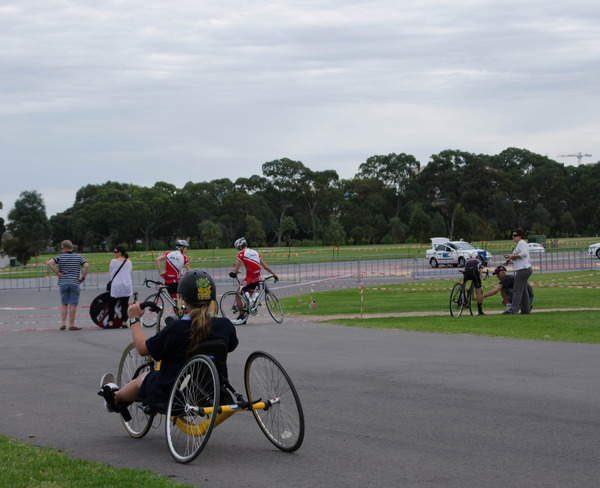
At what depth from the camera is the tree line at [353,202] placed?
103m

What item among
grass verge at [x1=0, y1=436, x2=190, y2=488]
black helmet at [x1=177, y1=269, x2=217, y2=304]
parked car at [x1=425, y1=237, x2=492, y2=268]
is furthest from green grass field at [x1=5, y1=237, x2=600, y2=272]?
grass verge at [x1=0, y1=436, x2=190, y2=488]

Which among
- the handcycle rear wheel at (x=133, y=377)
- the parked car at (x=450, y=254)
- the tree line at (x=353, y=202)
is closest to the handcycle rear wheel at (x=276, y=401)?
the handcycle rear wheel at (x=133, y=377)

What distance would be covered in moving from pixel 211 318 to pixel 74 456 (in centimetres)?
148

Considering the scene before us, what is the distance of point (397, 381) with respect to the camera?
340 inches

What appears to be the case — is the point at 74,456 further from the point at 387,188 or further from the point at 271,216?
the point at 387,188

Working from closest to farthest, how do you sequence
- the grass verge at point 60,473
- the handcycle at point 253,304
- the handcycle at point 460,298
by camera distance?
the grass verge at point 60,473 → the handcycle at point 253,304 → the handcycle at point 460,298

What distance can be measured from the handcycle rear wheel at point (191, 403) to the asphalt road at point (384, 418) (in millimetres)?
163

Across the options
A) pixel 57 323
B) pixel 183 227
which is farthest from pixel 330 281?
pixel 183 227

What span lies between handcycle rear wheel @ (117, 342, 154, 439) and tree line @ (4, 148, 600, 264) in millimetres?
90149

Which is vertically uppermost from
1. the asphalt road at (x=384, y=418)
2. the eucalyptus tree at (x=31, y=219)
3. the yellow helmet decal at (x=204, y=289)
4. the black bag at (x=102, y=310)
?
the eucalyptus tree at (x=31, y=219)

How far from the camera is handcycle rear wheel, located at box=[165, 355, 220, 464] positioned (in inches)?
213

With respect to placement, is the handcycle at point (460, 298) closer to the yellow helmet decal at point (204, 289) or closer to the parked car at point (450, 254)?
the yellow helmet decal at point (204, 289)

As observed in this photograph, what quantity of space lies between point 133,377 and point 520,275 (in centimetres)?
1119

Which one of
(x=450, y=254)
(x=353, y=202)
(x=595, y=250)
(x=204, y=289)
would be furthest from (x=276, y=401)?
(x=353, y=202)
